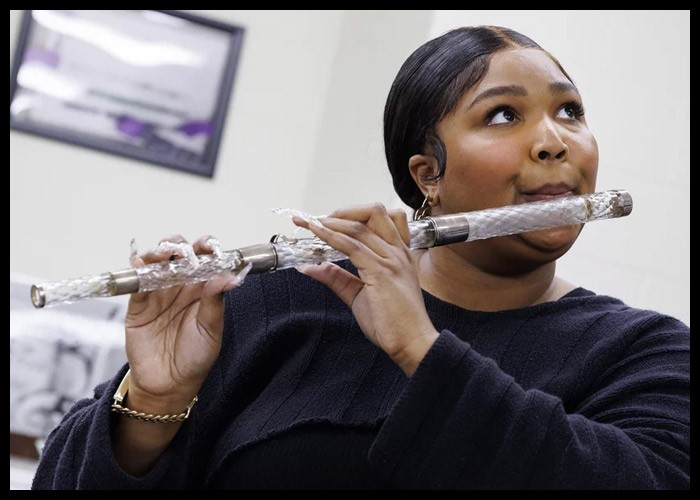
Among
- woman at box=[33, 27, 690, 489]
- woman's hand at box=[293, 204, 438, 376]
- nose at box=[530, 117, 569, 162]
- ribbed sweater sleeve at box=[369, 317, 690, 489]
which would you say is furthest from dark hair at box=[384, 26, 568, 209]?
ribbed sweater sleeve at box=[369, 317, 690, 489]

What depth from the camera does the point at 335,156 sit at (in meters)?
2.32

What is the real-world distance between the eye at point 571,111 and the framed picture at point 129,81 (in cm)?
130

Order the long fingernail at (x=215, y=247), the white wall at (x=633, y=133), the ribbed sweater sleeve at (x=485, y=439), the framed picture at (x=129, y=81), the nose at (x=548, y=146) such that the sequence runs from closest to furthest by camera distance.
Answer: the ribbed sweater sleeve at (x=485, y=439) < the long fingernail at (x=215, y=247) < the nose at (x=548, y=146) < the white wall at (x=633, y=133) < the framed picture at (x=129, y=81)

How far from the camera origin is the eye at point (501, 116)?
1.13 metres

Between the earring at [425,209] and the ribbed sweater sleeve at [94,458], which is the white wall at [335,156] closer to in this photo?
the earring at [425,209]

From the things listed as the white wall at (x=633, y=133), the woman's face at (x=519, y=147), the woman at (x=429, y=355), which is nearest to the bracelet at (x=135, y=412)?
the woman at (x=429, y=355)

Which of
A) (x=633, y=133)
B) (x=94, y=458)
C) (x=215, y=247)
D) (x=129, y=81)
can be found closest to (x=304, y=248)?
(x=215, y=247)

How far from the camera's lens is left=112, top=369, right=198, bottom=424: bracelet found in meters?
1.04

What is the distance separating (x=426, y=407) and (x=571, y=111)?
46cm

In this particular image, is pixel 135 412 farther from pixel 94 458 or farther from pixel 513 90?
pixel 513 90

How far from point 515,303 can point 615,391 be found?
0.70 ft

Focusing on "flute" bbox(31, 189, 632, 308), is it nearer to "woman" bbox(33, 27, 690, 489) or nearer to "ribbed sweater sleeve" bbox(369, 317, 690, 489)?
"woman" bbox(33, 27, 690, 489)

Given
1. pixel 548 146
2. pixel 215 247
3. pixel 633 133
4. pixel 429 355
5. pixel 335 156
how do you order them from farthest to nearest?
pixel 335 156 → pixel 633 133 → pixel 548 146 → pixel 215 247 → pixel 429 355

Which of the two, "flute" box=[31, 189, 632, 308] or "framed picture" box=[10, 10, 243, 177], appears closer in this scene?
"flute" box=[31, 189, 632, 308]
